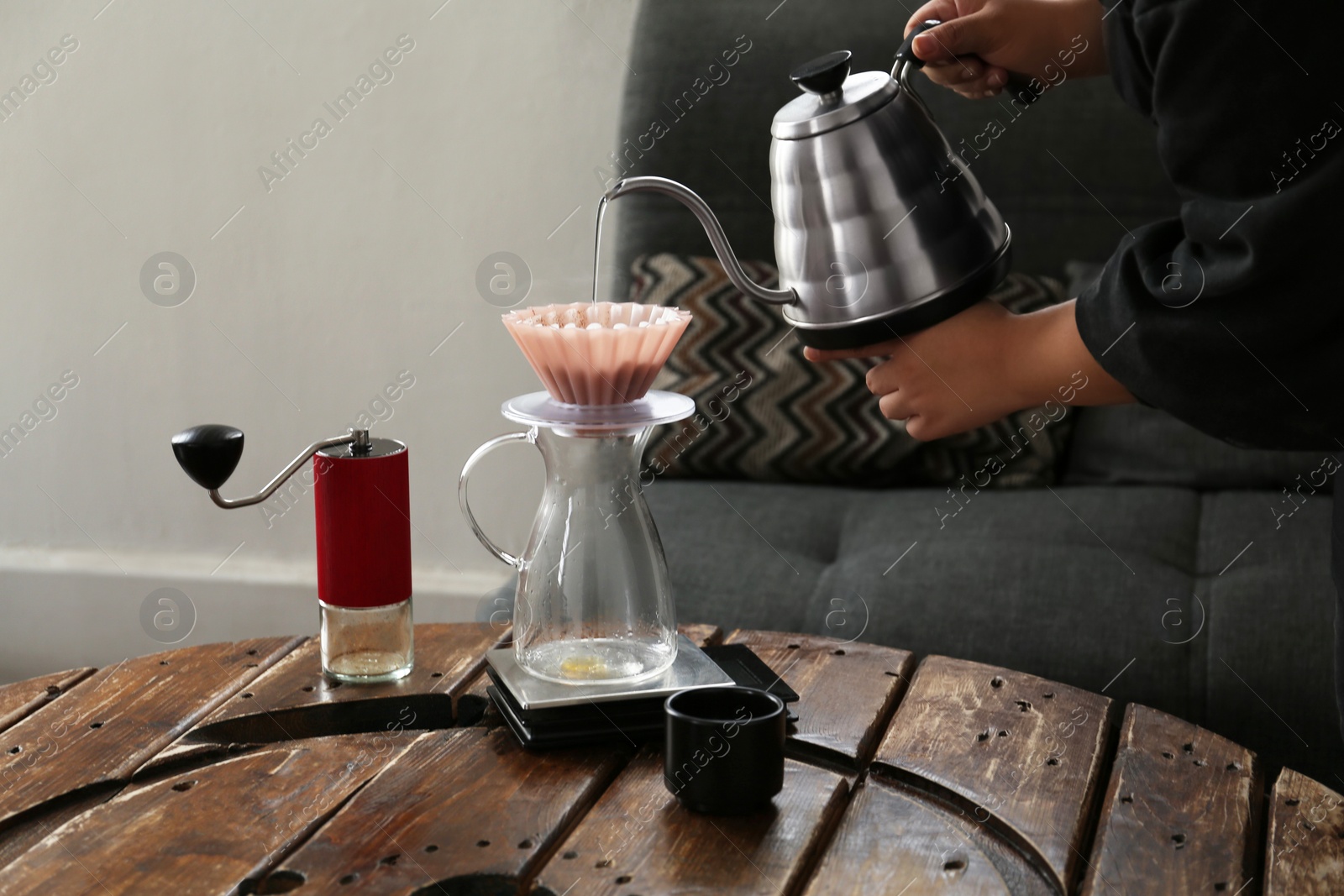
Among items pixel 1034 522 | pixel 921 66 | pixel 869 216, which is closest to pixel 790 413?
pixel 1034 522

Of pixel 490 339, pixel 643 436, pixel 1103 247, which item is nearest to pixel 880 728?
pixel 643 436

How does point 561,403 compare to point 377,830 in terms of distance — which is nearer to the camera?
point 377,830

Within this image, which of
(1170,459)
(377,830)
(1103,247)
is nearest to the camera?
(377,830)

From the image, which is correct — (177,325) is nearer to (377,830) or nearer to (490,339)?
(490,339)

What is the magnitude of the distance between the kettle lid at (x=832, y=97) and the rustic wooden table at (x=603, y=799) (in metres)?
0.43

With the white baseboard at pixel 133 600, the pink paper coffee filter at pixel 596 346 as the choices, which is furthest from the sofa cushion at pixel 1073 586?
the white baseboard at pixel 133 600

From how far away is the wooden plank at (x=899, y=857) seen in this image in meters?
0.71

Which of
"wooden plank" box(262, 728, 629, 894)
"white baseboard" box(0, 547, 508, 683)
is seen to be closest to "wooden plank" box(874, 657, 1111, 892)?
"wooden plank" box(262, 728, 629, 894)

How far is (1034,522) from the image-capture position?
5.57 feet

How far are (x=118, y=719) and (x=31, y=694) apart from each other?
10 centimetres

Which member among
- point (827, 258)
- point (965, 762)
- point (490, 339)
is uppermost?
point (827, 258)

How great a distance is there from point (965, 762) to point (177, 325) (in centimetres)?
193

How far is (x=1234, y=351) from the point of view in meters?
0.80

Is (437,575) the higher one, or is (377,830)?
(377,830)
